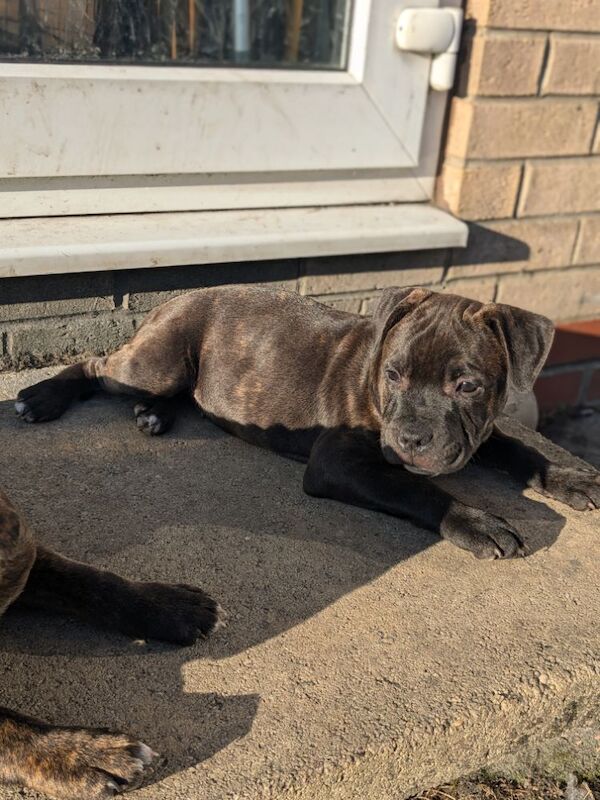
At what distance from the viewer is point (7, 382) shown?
14.5ft

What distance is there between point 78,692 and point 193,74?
3.23m

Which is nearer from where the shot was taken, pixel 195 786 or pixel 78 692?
pixel 195 786

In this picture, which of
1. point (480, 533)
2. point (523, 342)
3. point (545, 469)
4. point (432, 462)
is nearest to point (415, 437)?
point (432, 462)

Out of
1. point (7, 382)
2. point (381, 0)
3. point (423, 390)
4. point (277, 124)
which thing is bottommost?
point (7, 382)

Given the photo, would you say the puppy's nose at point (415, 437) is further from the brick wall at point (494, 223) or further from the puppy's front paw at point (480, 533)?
the brick wall at point (494, 223)

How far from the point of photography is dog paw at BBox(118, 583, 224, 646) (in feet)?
8.95

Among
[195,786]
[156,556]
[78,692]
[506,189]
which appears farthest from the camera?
[506,189]

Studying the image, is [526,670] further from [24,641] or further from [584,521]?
[24,641]

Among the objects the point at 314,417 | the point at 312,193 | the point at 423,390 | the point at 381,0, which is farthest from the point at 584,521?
the point at 381,0

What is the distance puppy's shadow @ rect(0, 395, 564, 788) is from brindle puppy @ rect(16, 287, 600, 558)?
0.34ft

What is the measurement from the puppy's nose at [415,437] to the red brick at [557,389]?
2827 millimetres

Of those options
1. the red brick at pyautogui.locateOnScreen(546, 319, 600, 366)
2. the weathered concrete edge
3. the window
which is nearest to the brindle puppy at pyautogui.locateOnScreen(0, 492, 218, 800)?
the weathered concrete edge

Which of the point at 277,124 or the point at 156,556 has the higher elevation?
the point at 277,124

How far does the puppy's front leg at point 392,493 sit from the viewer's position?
329 cm
